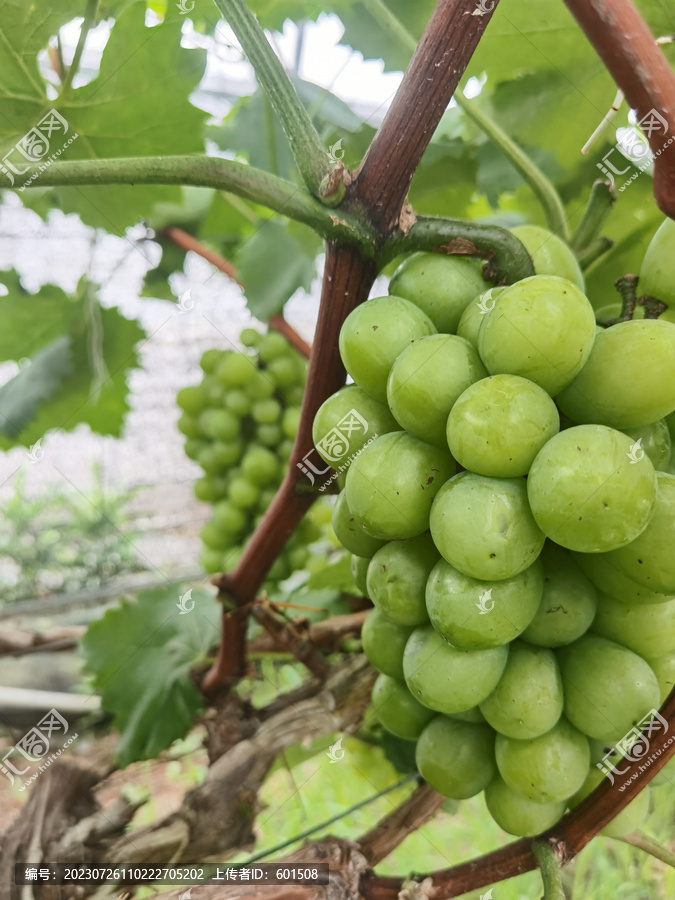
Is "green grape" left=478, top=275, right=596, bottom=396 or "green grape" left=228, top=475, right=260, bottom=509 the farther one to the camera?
"green grape" left=228, top=475, right=260, bottom=509

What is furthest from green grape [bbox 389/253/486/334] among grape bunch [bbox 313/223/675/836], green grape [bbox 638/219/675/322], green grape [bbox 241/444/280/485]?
green grape [bbox 241/444/280/485]

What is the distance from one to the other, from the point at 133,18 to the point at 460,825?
36.9 inches

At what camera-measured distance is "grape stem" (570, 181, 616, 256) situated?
0.54 m

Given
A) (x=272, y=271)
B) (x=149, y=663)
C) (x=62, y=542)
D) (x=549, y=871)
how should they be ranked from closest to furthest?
1. (x=549, y=871)
2. (x=149, y=663)
3. (x=272, y=271)
4. (x=62, y=542)

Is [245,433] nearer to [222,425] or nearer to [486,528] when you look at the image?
[222,425]

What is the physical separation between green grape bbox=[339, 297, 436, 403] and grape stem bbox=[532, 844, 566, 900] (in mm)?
329

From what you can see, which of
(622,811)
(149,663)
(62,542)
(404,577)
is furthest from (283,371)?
(62,542)

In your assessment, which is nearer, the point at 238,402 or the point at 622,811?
the point at 622,811

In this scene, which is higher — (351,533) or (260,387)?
(351,533)

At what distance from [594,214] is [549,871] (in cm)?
50

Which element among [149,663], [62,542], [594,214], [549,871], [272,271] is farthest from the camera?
[62,542]

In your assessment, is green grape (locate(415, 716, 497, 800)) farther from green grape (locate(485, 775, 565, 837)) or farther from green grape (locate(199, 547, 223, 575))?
green grape (locate(199, 547, 223, 575))

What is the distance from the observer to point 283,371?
0.85 m
